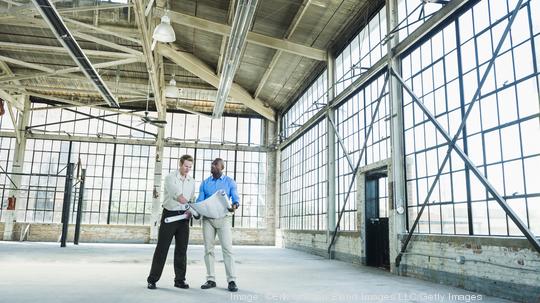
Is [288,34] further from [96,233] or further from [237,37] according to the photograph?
[96,233]

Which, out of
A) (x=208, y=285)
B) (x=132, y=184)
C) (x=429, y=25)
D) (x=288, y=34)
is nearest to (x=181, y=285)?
(x=208, y=285)

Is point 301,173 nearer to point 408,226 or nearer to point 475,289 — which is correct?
point 408,226

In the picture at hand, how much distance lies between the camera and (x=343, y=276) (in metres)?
7.45

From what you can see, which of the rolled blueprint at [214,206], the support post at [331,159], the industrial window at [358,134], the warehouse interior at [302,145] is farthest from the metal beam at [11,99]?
the rolled blueprint at [214,206]

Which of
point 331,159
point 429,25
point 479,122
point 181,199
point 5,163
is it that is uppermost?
point 429,25

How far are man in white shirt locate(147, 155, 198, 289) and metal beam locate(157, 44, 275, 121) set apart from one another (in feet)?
36.8

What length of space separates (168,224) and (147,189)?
1600cm

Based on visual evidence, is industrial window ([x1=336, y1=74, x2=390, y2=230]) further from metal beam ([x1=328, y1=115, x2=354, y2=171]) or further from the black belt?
the black belt

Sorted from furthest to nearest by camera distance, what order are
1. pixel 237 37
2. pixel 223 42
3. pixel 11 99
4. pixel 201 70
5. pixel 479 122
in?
pixel 11 99 < pixel 201 70 < pixel 223 42 < pixel 237 37 < pixel 479 122

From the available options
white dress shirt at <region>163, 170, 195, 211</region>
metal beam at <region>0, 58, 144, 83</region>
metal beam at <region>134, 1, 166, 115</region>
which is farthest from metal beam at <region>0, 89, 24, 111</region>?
white dress shirt at <region>163, 170, 195, 211</region>

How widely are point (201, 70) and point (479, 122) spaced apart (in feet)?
39.2

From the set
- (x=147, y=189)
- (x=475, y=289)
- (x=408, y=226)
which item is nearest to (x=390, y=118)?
(x=408, y=226)

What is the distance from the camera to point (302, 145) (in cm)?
1683

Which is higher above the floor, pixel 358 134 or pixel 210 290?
pixel 358 134
